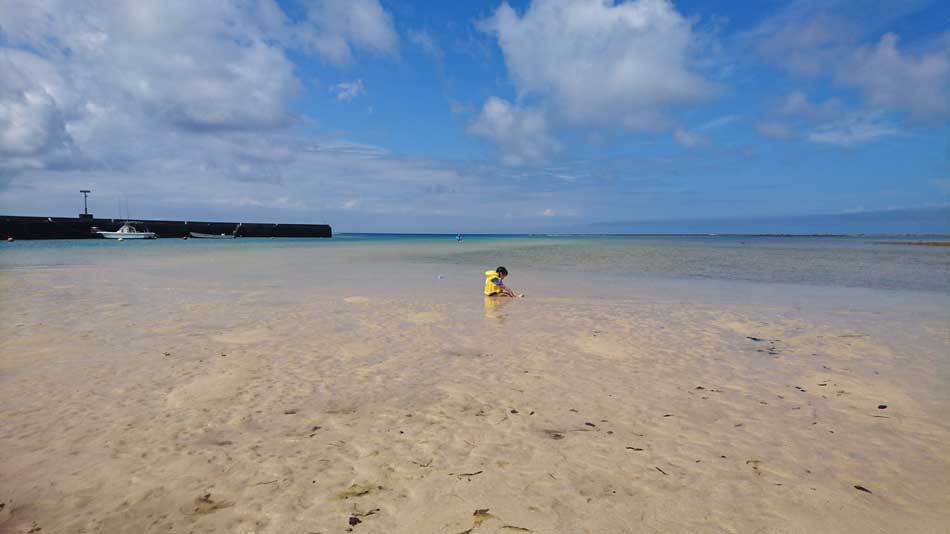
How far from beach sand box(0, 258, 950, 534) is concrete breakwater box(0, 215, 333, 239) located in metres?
78.5

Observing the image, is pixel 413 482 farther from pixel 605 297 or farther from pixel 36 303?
pixel 36 303

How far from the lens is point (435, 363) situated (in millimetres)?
7531

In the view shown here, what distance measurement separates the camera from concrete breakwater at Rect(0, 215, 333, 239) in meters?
65.7

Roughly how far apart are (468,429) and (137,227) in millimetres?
101017

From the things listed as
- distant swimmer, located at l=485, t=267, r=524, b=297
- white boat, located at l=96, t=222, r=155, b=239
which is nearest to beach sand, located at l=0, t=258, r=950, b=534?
distant swimmer, located at l=485, t=267, r=524, b=297

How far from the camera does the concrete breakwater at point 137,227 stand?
216 feet

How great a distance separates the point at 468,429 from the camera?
4973mm

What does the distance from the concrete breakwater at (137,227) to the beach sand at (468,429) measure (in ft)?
257

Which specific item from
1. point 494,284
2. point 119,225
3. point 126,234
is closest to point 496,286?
point 494,284

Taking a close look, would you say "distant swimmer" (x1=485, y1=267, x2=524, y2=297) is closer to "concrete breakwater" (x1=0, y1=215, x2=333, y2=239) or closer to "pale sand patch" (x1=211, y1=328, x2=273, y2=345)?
"pale sand patch" (x1=211, y1=328, x2=273, y2=345)

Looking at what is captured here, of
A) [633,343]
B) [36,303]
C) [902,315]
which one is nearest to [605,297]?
[633,343]

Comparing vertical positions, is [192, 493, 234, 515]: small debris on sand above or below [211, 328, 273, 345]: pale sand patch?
below

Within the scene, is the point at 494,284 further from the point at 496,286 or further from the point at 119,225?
the point at 119,225

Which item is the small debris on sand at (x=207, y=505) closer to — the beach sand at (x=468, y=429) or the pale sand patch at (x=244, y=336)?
the beach sand at (x=468, y=429)
